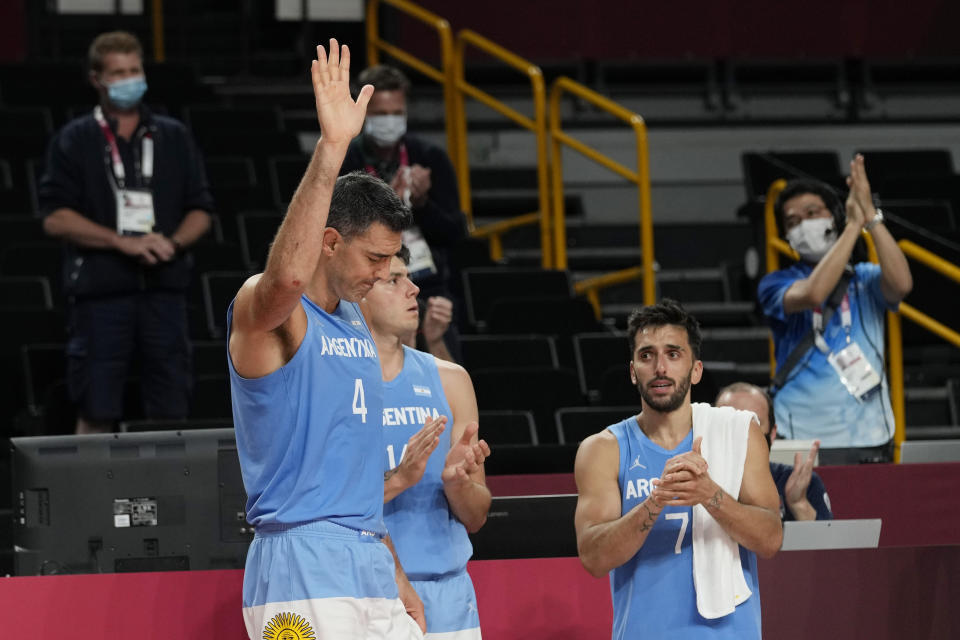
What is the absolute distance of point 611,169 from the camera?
9.22 m

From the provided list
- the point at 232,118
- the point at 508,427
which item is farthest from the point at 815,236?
the point at 232,118

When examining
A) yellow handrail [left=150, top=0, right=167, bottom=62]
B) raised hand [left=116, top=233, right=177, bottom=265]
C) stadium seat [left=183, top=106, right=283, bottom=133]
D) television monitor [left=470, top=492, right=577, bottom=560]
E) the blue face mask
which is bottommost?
television monitor [left=470, top=492, right=577, bottom=560]

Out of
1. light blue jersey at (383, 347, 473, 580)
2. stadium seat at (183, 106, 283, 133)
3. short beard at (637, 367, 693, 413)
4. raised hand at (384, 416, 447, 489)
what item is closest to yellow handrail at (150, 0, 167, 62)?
stadium seat at (183, 106, 283, 133)

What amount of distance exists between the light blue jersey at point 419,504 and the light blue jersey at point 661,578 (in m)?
0.47

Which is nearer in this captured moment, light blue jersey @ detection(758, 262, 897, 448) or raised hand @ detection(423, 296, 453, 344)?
raised hand @ detection(423, 296, 453, 344)

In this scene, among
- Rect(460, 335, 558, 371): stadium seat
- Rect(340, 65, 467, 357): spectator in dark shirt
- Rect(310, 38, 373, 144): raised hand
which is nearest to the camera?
Rect(310, 38, 373, 144): raised hand

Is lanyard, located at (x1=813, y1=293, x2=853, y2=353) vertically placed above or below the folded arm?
above

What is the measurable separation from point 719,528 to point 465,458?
2.56 feet

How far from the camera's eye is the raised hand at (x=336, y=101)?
3.20m

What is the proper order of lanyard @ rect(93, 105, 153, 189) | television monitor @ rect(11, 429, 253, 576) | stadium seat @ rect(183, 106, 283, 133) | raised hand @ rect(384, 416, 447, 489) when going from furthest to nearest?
stadium seat @ rect(183, 106, 283, 133) → lanyard @ rect(93, 105, 153, 189) → television monitor @ rect(11, 429, 253, 576) → raised hand @ rect(384, 416, 447, 489)

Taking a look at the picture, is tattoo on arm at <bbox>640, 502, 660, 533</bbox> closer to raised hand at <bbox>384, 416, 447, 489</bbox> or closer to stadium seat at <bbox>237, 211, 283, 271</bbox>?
raised hand at <bbox>384, 416, 447, 489</bbox>

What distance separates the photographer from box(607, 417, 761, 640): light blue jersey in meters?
4.25

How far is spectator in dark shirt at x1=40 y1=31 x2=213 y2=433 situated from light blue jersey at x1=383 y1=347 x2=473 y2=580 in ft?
8.42

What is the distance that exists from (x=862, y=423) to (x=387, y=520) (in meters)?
2.64
